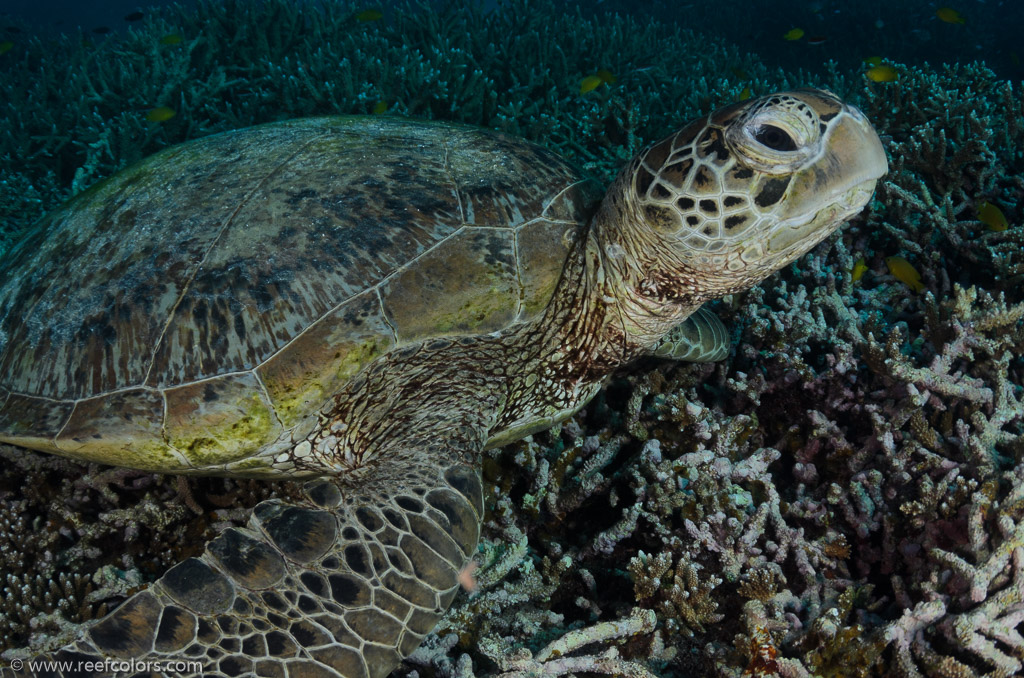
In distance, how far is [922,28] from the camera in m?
10.5

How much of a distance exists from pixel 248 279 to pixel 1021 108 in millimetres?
3961

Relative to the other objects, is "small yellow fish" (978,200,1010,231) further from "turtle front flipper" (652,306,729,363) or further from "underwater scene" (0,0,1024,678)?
"turtle front flipper" (652,306,729,363)

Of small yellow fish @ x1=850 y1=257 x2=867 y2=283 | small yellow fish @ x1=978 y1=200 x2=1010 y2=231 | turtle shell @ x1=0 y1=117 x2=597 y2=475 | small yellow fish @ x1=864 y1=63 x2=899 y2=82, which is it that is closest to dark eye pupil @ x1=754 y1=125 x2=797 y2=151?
turtle shell @ x1=0 y1=117 x2=597 y2=475

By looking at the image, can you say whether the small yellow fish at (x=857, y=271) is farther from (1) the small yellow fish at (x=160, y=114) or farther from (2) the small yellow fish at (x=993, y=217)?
(1) the small yellow fish at (x=160, y=114)

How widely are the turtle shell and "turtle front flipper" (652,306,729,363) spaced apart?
515 millimetres

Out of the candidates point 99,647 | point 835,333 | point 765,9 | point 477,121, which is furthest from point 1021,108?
point 765,9

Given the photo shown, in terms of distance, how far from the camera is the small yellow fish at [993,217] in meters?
2.36

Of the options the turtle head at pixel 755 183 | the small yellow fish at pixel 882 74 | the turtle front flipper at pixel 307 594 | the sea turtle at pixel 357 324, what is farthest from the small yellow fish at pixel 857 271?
the turtle front flipper at pixel 307 594

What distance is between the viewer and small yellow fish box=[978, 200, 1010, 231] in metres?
2.36

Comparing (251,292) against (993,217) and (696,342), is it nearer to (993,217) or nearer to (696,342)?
(696,342)

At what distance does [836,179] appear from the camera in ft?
4.63

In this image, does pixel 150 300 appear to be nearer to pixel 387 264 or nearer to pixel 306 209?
pixel 306 209

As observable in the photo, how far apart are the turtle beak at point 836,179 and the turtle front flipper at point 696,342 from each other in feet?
2.04

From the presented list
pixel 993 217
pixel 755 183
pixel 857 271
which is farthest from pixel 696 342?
pixel 993 217
